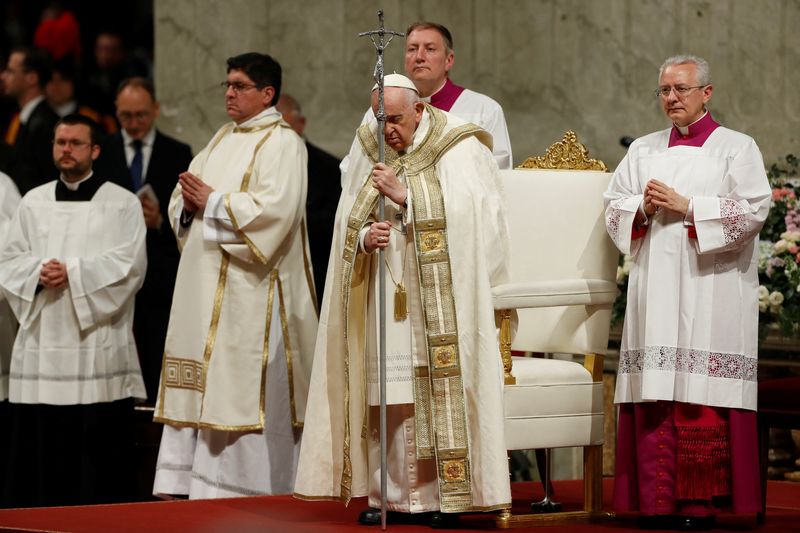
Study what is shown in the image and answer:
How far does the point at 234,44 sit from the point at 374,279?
4.70 meters

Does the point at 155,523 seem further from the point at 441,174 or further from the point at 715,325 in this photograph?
the point at 715,325

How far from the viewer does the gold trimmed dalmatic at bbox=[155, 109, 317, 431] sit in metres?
7.91

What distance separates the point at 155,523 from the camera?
6613 millimetres

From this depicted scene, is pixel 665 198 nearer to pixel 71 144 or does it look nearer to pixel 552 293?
pixel 552 293

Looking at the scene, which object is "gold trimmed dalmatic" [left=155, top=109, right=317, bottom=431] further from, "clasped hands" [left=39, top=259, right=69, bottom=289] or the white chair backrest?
the white chair backrest

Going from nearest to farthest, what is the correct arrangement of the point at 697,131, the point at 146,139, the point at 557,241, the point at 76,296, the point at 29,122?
the point at 697,131 → the point at 557,241 → the point at 76,296 → the point at 146,139 → the point at 29,122

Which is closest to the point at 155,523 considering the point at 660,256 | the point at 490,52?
the point at 660,256

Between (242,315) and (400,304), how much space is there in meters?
1.72

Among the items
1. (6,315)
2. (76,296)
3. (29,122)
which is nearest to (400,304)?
(76,296)

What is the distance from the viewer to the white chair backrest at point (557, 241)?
6.98m

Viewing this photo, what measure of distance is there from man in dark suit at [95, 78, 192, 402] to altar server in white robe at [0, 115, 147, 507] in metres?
0.86

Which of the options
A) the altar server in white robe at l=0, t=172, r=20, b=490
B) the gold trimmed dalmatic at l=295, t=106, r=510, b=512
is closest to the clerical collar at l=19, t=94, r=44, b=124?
the altar server in white robe at l=0, t=172, r=20, b=490

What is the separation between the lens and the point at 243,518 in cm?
681

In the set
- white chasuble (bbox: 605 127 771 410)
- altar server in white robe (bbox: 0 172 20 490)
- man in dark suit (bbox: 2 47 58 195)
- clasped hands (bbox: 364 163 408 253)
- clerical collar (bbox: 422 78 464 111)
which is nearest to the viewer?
clasped hands (bbox: 364 163 408 253)
